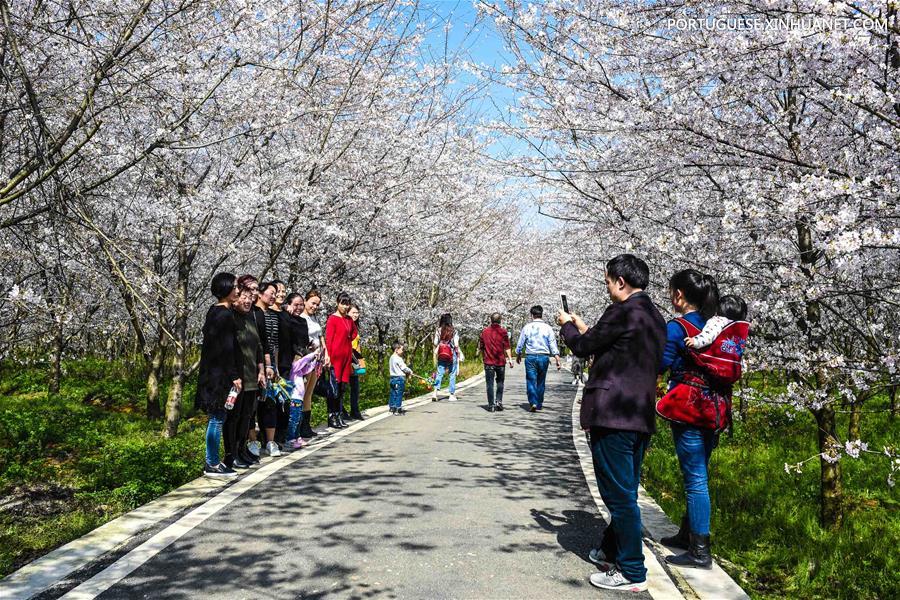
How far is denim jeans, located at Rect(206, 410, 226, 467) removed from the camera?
6.91 metres

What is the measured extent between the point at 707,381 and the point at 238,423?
15.9ft

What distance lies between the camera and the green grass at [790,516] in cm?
522

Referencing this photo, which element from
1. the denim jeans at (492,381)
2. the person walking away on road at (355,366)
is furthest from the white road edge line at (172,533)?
the denim jeans at (492,381)

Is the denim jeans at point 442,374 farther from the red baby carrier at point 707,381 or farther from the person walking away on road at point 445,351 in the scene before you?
the red baby carrier at point 707,381

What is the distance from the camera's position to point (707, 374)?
4.60 m

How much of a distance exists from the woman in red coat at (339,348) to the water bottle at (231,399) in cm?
335

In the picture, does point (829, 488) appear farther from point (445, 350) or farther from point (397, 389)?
point (445, 350)

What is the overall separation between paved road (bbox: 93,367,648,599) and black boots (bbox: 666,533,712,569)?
0.64 metres

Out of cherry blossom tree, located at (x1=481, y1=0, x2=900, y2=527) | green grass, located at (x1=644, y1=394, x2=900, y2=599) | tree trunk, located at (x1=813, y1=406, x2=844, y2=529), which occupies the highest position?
cherry blossom tree, located at (x1=481, y1=0, x2=900, y2=527)

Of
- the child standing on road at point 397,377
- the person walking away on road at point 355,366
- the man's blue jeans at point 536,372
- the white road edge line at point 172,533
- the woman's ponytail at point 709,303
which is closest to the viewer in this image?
the white road edge line at point 172,533

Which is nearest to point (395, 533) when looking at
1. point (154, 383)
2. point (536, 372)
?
point (536, 372)

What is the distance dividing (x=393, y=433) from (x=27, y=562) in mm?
5920

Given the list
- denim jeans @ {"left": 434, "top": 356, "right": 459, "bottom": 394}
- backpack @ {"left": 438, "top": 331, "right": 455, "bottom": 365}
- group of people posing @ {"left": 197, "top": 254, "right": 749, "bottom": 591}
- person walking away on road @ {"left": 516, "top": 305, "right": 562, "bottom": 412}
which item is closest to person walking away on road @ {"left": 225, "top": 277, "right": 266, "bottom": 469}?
group of people posing @ {"left": 197, "top": 254, "right": 749, "bottom": 591}

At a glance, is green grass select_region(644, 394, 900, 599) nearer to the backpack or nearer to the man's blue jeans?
the man's blue jeans
